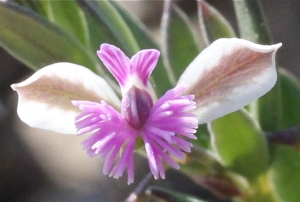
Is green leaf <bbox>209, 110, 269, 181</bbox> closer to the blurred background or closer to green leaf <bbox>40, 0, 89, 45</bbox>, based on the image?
green leaf <bbox>40, 0, 89, 45</bbox>

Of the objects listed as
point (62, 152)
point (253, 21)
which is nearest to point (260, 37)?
point (253, 21)

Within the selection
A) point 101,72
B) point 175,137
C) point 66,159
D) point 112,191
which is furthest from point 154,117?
point 66,159

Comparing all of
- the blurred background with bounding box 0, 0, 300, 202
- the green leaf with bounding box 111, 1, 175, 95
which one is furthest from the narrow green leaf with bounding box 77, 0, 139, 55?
the blurred background with bounding box 0, 0, 300, 202

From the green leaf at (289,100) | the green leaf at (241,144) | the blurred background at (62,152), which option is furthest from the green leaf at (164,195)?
the blurred background at (62,152)

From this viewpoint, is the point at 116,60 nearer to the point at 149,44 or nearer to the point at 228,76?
the point at 228,76

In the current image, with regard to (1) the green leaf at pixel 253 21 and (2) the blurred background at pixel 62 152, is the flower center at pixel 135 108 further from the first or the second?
(2) the blurred background at pixel 62 152
